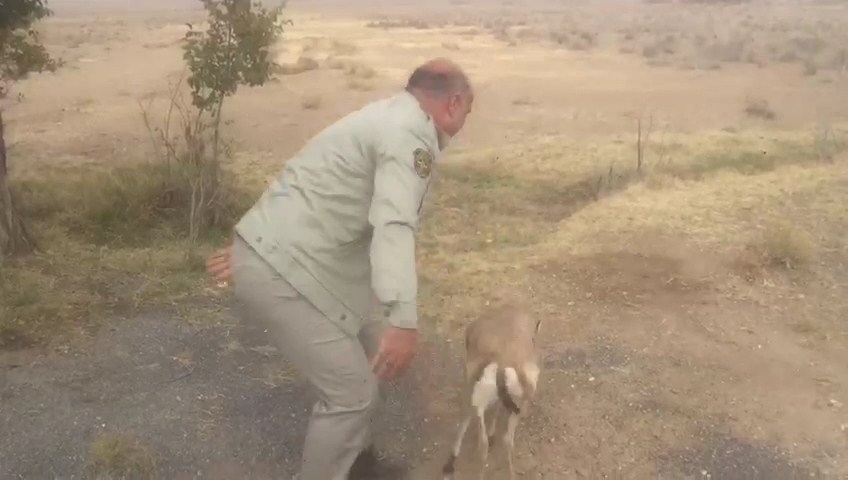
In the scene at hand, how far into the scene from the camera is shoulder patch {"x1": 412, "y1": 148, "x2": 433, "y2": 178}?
3078 mm

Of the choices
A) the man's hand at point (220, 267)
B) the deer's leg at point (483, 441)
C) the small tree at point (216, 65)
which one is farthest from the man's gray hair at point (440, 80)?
the small tree at point (216, 65)

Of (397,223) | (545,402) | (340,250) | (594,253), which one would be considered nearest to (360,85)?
(594,253)

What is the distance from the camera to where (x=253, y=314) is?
3.52 metres

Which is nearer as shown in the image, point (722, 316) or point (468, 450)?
point (468, 450)

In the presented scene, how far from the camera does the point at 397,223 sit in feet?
9.87

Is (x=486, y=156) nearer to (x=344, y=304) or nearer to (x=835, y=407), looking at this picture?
(x=835, y=407)

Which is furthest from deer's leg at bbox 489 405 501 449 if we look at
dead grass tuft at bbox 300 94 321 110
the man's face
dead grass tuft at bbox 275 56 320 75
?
dead grass tuft at bbox 275 56 320 75

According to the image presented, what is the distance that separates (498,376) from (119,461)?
6.29 feet

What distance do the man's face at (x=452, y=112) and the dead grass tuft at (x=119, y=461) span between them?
233 cm

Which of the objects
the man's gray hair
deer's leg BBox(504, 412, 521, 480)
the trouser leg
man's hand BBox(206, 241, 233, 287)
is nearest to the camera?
the man's gray hair

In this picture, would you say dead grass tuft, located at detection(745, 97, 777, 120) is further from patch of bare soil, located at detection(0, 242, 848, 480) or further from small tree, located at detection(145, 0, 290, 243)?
small tree, located at detection(145, 0, 290, 243)

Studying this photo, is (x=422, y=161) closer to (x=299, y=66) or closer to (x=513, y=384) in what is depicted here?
(x=513, y=384)

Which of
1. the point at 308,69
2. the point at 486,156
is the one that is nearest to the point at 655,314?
the point at 486,156

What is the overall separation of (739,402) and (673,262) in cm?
239
